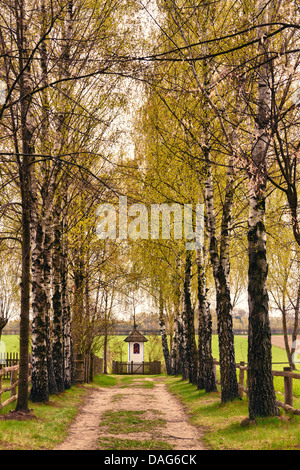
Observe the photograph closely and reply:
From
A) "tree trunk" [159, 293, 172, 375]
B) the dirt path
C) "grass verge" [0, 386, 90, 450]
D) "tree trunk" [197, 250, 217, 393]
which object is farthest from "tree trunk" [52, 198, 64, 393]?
"tree trunk" [159, 293, 172, 375]

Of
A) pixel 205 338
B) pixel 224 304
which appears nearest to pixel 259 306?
pixel 224 304

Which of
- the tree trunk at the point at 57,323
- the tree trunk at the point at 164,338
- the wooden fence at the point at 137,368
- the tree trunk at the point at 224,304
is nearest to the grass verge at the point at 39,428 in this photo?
the tree trunk at the point at 57,323

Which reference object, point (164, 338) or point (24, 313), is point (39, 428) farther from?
point (164, 338)

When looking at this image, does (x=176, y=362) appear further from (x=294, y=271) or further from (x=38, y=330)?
(x=38, y=330)

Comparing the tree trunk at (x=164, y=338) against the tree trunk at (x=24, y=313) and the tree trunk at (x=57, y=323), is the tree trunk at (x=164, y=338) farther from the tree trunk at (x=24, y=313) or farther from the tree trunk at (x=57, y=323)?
the tree trunk at (x=24, y=313)

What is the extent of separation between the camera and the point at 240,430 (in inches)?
328

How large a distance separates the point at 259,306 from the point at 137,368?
33443 mm

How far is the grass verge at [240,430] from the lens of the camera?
22.7ft

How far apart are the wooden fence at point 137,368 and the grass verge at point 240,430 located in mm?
28785
